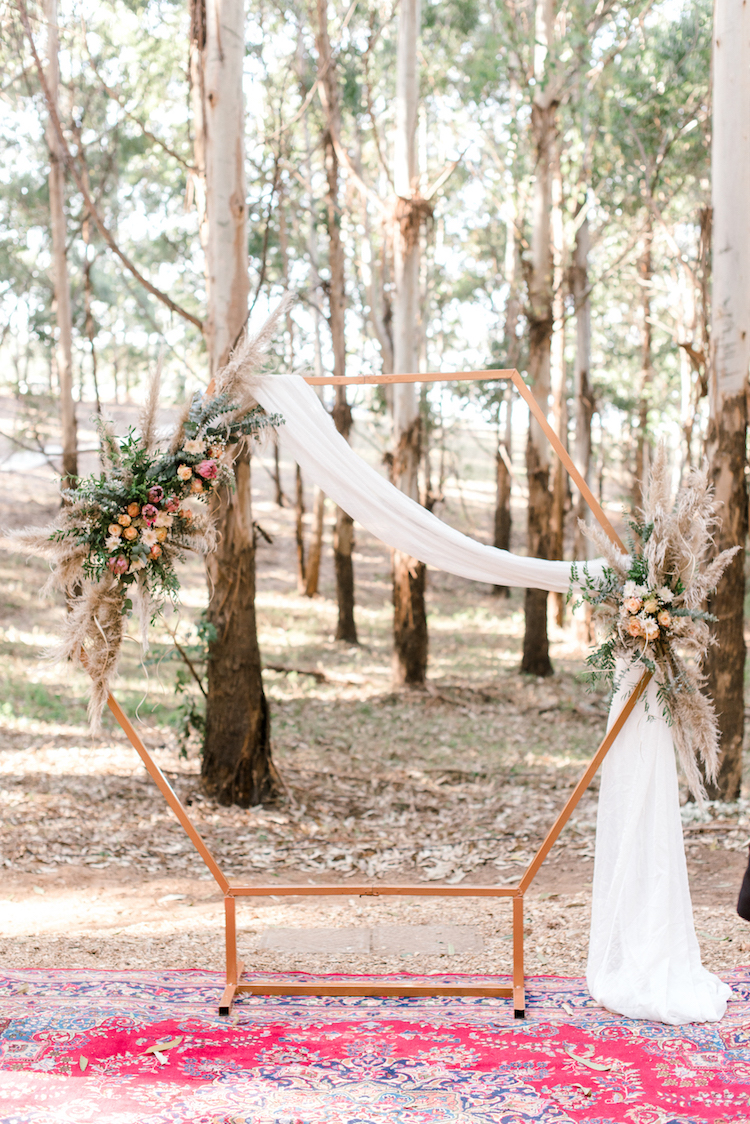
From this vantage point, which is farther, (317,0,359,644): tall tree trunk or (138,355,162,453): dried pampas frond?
(317,0,359,644): tall tree trunk

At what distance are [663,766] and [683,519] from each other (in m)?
1.02

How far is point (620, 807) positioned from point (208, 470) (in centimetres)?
224

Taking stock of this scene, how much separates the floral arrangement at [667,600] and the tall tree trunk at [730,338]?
215 cm

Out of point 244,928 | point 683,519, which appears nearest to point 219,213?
point 683,519

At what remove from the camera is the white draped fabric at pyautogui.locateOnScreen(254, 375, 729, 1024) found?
3895mm

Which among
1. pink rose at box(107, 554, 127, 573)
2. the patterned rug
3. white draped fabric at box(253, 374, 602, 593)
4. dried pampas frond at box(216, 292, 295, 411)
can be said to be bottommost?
the patterned rug

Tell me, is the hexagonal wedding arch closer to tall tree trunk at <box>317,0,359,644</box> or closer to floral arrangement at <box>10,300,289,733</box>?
floral arrangement at <box>10,300,289,733</box>

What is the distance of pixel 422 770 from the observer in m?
7.90

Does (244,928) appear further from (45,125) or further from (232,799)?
(45,125)

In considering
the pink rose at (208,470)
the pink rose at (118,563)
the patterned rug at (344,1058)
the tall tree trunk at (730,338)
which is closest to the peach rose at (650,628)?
the patterned rug at (344,1058)

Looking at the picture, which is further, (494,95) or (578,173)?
(494,95)

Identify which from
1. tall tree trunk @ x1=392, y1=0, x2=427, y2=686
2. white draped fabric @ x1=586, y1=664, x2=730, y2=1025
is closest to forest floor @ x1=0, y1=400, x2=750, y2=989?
white draped fabric @ x1=586, y1=664, x2=730, y2=1025

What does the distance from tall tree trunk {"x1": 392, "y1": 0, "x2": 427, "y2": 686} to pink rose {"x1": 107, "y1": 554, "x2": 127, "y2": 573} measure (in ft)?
18.0

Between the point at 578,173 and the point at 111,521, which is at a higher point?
the point at 578,173
